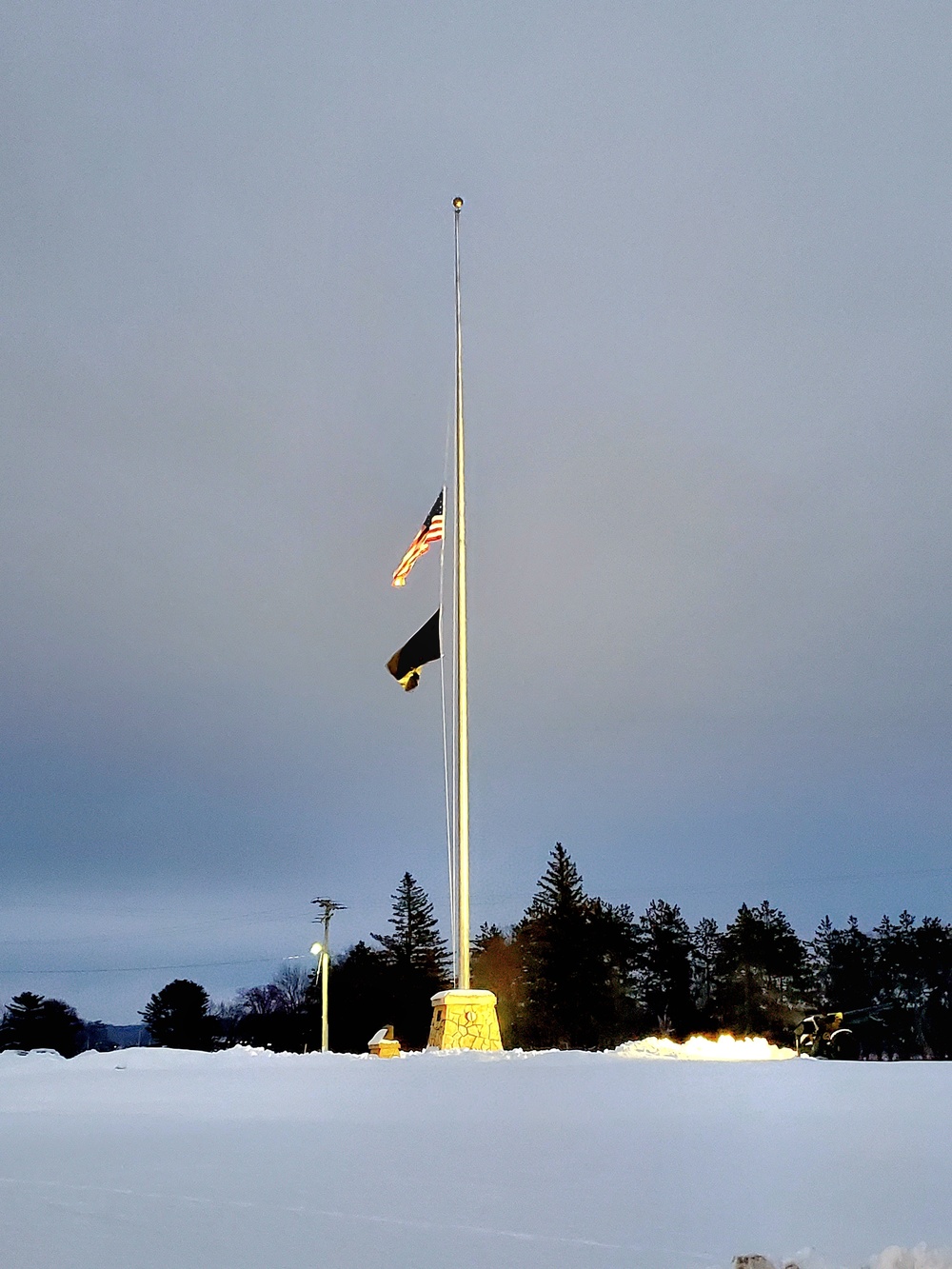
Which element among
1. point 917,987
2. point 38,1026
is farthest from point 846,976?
point 38,1026

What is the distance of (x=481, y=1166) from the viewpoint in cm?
632

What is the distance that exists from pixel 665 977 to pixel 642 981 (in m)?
1.24

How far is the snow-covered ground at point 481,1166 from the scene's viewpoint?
4.64 meters

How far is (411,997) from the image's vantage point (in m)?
57.1

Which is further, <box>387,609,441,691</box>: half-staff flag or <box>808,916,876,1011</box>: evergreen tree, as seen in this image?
<box>808,916,876,1011</box>: evergreen tree

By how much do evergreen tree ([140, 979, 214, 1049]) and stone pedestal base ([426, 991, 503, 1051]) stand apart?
57832 mm

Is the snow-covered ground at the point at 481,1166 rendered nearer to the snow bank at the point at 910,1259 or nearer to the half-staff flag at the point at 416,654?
the snow bank at the point at 910,1259

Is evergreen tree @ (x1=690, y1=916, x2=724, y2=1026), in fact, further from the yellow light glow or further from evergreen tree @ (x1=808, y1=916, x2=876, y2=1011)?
the yellow light glow

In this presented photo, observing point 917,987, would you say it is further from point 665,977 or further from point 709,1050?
point 709,1050

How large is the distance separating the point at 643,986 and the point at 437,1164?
51.3 metres

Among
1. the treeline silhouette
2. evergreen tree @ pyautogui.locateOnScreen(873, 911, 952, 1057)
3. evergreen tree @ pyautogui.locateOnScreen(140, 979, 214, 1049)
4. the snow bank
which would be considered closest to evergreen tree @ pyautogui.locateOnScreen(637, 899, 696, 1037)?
the treeline silhouette

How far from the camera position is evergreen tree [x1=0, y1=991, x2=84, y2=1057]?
6247cm

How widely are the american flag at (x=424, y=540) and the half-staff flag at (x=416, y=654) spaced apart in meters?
1.25

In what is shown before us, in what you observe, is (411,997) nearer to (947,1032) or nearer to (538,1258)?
(947,1032)
